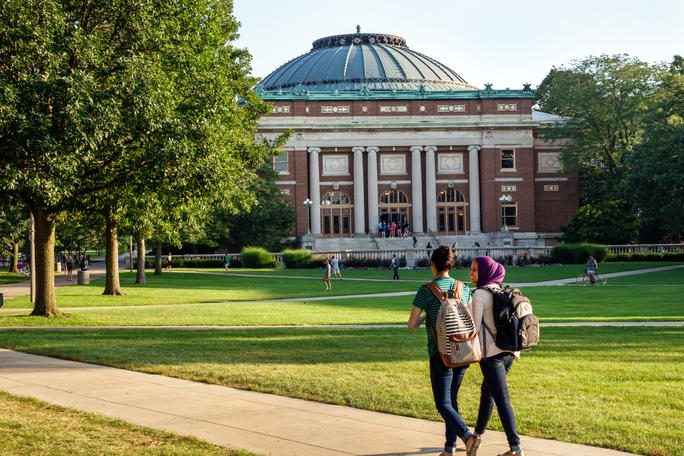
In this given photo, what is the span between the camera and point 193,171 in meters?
22.3

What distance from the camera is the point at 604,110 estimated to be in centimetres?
7125

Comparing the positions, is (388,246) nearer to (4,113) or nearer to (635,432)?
(4,113)

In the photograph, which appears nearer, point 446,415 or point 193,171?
point 446,415

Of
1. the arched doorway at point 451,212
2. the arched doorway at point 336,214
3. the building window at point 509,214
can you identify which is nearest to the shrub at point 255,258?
the arched doorway at point 336,214

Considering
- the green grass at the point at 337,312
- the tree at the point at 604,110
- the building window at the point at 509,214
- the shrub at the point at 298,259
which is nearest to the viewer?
the green grass at the point at 337,312

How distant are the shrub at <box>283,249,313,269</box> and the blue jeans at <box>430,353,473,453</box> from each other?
50111mm

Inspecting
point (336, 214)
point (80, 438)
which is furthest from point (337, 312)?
point (336, 214)

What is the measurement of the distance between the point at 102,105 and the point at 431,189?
2435 inches

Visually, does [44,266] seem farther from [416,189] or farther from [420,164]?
[420,164]

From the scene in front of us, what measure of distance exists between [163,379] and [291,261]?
1816 inches

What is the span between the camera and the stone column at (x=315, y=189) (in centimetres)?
7750

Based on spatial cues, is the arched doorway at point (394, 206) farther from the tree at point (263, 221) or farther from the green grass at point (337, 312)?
the green grass at point (337, 312)

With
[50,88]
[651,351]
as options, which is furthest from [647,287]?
[50,88]

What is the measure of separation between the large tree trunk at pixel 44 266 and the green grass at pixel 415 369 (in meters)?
4.16
